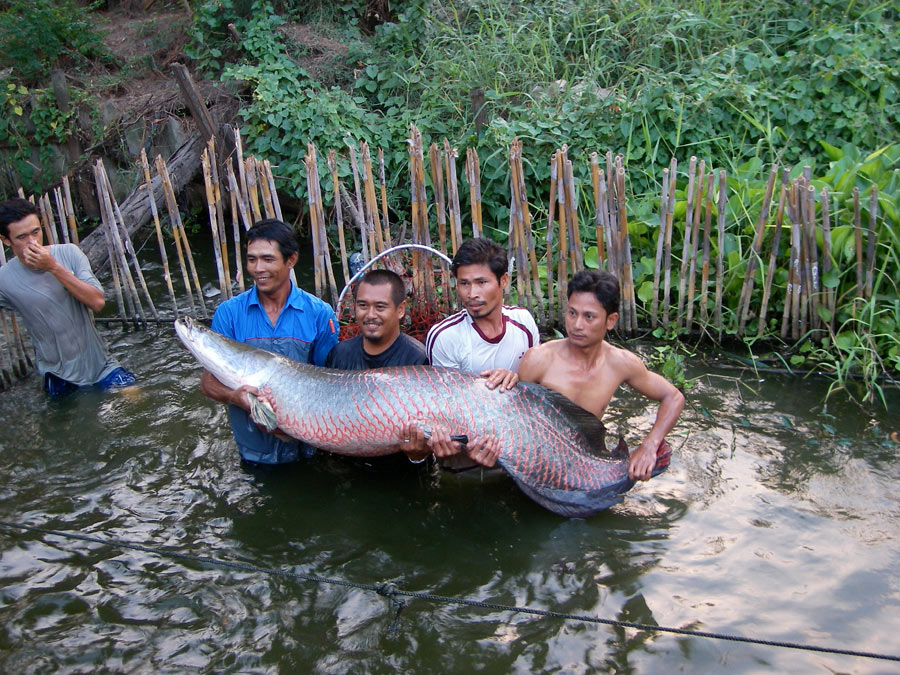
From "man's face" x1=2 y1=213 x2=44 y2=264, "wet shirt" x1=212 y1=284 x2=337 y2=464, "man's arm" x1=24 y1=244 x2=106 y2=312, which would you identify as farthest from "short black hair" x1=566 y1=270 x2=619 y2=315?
"man's face" x1=2 y1=213 x2=44 y2=264

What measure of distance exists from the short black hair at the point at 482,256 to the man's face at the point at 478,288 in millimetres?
21

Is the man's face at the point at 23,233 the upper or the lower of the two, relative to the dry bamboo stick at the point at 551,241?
upper

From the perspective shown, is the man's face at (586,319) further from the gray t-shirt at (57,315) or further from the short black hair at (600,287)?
the gray t-shirt at (57,315)

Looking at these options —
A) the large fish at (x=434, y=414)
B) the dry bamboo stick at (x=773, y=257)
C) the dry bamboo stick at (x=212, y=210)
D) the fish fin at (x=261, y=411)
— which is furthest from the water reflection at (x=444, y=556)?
the dry bamboo stick at (x=212, y=210)

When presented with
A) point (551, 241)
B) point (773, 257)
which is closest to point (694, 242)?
point (773, 257)

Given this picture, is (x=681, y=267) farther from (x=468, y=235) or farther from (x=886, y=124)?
(x=886, y=124)

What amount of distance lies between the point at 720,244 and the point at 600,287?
2154mm

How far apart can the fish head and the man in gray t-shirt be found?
1702 mm

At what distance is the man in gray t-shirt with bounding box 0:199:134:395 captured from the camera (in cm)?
452

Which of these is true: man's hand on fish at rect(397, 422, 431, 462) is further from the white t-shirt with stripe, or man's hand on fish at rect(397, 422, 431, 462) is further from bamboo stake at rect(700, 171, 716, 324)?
bamboo stake at rect(700, 171, 716, 324)

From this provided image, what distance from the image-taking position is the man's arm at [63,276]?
450cm

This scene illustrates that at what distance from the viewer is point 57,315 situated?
15.9 ft

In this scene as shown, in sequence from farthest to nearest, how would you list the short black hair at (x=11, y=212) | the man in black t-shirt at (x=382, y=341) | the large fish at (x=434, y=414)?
the short black hair at (x=11, y=212) → the man in black t-shirt at (x=382, y=341) → the large fish at (x=434, y=414)

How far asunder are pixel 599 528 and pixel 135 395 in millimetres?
3417
